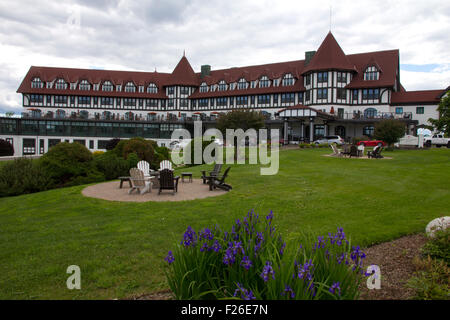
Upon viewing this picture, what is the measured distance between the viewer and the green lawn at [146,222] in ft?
17.0

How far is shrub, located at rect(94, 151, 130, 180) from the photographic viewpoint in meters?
18.5

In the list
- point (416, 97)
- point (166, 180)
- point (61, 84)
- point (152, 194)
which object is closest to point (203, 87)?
point (61, 84)

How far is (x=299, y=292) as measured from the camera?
10.3 ft

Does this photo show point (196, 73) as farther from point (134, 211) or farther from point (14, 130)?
point (134, 211)

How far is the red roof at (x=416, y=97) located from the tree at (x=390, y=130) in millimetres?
18718

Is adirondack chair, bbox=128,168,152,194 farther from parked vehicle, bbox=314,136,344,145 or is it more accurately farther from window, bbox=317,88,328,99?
window, bbox=317,88,328,99

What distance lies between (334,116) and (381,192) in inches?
1367

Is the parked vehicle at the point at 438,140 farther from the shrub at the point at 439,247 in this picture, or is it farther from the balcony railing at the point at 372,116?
the shrub at the point at 439,247

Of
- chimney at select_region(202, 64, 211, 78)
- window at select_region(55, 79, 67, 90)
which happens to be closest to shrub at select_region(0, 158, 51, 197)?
window at select_region(55, 79, 67, 90)

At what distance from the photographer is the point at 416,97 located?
45.3 metres

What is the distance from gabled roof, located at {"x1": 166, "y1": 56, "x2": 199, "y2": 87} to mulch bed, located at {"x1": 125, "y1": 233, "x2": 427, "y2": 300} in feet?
193

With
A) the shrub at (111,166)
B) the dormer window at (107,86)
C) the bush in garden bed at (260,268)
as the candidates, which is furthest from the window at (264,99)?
the bush in garden bed at (260,268)
